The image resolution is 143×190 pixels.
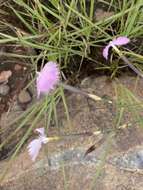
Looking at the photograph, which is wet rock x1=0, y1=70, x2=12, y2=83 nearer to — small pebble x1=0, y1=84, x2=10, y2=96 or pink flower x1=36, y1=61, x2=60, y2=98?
small pebble x1=0, y1=84, x2=10, y2=96

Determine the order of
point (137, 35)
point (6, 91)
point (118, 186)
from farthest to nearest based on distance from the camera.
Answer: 1. point (6, 91)
2. point (137, 35)
3. point (118, 186)

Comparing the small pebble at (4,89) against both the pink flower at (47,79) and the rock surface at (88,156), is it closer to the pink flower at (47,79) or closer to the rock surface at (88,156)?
the rock surface at (88,156)

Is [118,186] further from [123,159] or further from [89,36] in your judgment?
[89,36]

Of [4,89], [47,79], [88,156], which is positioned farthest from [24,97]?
[47,79]

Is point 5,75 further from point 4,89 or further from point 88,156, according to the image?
point 88,156

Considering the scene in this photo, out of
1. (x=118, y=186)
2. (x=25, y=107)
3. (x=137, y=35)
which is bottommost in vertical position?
(x=118, y=186)

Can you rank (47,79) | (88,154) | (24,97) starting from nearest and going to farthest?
(47,79), (88,154), (24,97)

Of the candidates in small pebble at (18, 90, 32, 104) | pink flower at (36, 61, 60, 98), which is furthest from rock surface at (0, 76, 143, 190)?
pink flower at (36, 61, 60, 98)

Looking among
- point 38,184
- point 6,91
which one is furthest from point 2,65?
point 38,184
